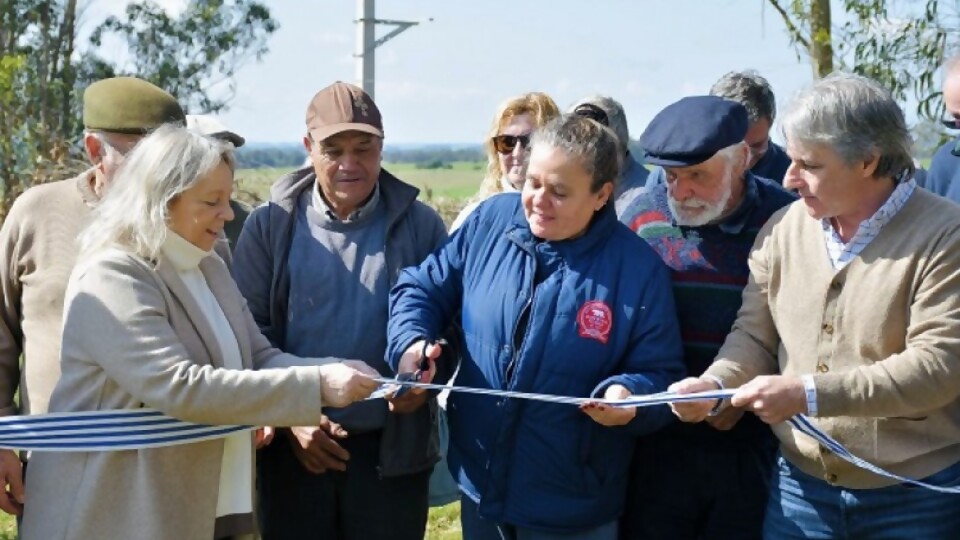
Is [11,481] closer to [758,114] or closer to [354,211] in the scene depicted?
[354,211]

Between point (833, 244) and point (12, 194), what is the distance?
12989 millimetres

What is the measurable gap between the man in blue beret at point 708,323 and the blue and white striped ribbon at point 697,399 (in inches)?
16.3

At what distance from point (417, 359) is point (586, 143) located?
0.90 m

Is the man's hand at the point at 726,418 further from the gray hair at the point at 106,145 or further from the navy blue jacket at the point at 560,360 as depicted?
the gray hair at the point at 106,145

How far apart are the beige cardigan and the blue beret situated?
344 mm

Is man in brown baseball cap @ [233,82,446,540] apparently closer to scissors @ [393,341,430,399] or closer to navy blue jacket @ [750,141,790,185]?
scissors @ [393,341,430,399]

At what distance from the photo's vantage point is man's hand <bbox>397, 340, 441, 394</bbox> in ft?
13.0

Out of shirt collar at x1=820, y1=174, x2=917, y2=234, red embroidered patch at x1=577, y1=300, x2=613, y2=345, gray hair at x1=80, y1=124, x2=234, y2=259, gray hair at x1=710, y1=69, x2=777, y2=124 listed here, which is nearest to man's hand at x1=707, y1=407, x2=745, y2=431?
red embroidered patch at x1=577, y1=300, x2=613, y2=345

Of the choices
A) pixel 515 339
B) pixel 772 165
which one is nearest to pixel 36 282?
pixel 515 339

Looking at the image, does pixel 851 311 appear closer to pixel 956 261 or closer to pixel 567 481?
pixel 956 261

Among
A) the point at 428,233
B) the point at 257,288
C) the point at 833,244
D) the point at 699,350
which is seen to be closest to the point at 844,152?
the point at 833,244

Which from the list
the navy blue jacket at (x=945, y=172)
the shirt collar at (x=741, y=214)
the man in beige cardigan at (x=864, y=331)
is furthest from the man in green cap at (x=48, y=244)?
the navy blue jacket at (x=945, y=172)

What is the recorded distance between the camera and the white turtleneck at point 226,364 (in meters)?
3.67

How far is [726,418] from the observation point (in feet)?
12.9
